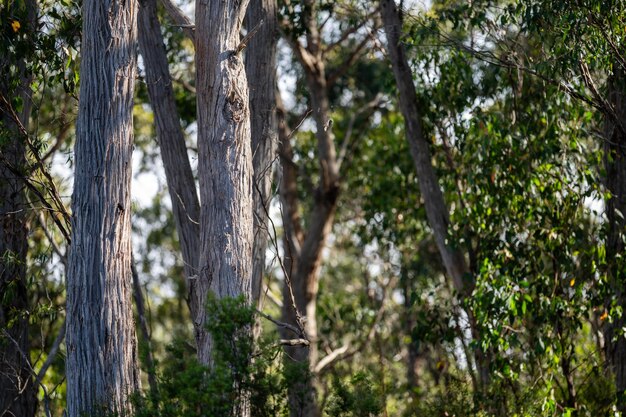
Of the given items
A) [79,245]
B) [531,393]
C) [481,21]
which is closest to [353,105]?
[481,21]

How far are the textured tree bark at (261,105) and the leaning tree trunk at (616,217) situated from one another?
149 inches

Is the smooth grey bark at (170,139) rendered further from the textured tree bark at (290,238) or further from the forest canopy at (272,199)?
the textured tree bark at (290,238)

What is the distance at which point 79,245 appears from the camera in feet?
26.5

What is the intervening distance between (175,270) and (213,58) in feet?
61.1

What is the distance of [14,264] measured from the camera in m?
10.6

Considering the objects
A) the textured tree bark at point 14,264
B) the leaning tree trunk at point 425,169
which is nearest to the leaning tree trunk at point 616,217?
the leaning tree trunk at point 425,169

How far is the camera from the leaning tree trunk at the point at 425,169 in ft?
38.4

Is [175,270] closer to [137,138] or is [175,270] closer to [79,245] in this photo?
[137,138]

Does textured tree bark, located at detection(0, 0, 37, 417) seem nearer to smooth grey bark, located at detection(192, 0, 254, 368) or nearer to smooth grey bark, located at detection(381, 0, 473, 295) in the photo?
smooth grey bark, located at detection(192, 0, 254, 368)

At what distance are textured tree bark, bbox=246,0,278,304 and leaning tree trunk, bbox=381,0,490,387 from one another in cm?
172

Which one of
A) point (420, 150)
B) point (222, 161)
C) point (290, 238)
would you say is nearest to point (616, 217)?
point (420, 150)

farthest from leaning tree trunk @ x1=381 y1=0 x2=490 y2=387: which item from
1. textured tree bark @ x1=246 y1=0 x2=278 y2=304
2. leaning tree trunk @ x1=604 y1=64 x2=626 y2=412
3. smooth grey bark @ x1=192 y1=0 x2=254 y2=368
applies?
smooth grey bark @ x1=192 y1=0 x2=254 y2=368

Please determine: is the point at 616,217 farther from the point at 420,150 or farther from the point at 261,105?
the point at 261,105

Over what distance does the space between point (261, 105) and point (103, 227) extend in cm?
319
